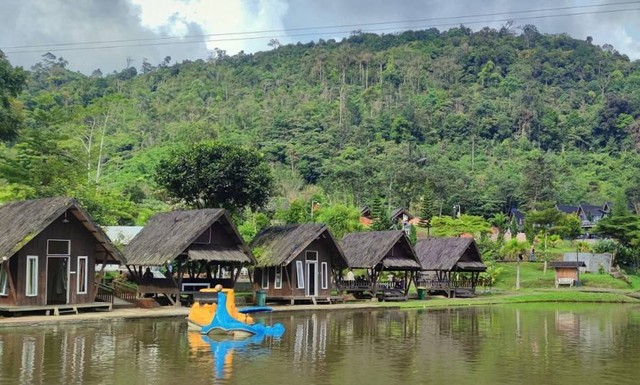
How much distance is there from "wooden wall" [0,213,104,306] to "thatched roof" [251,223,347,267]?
9957 millimetres

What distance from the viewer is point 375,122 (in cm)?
13112

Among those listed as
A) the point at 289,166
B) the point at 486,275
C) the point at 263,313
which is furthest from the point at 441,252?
the point at 289,166

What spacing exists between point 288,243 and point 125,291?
8476 millimetres

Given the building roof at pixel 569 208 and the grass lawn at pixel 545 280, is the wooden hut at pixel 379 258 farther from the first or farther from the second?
the building roof at pixel 569 208

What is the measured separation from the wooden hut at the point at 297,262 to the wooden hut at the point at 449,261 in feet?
32.2

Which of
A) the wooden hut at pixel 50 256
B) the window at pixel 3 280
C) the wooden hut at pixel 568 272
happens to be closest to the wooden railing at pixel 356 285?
the wooden hut at pixel 50 256

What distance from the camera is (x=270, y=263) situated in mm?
37938

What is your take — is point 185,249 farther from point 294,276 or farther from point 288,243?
point 294,276

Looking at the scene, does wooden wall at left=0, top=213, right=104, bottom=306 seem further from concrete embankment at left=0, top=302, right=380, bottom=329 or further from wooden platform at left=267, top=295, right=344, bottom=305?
wooden platform at left=267, top=295, right=344, bottom=305

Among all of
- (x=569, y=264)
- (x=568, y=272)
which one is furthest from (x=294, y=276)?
(x=568, y=272)

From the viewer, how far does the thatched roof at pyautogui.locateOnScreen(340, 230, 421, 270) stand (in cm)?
4241

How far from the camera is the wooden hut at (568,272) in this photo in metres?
57.6

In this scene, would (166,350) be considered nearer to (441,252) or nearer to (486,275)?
(441,252)

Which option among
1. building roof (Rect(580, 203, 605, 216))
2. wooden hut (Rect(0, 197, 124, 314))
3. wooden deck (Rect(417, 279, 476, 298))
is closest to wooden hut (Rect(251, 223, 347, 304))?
wooden hut (Rect(0, 197, 124, 314))
